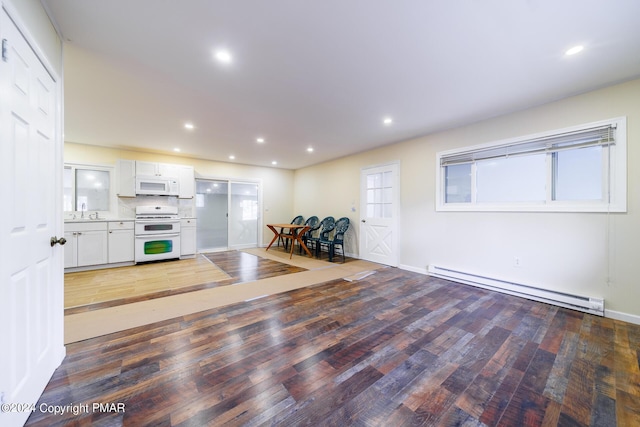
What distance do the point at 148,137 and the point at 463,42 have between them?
16.8 ft

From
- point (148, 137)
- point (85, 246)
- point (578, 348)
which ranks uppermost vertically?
point (148, 137)

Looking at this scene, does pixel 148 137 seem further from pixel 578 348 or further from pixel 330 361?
pixel 578 348

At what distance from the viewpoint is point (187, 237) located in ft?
18.6

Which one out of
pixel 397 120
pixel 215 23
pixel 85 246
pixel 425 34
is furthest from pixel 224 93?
pixel 85 246

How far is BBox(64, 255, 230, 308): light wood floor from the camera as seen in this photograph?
315 centimetres

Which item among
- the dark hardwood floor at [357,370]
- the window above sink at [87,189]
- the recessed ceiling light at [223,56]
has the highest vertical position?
the recessed ceiling light at [223,56]

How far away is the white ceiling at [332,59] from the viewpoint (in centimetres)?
169

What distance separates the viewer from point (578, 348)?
2.05 m

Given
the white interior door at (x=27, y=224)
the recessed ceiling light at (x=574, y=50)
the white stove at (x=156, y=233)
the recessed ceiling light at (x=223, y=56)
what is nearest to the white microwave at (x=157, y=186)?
the white stove at (x=156, y=233)

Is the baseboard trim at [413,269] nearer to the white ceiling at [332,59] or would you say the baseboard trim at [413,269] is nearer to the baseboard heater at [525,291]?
the baseboard heater at [525,291]

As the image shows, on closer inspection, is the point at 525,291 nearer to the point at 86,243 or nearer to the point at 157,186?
the point at 157,186

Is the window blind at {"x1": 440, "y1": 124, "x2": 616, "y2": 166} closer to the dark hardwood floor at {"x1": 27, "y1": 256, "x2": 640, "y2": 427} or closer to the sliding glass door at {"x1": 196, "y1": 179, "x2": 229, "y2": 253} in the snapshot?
the dark hardwood floor at {"x1": 27, "y1": 256, "x2": 640, "y2": 427}

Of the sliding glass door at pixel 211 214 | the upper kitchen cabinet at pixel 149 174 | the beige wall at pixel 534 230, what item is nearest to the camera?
the beige wall at pixel 534 230

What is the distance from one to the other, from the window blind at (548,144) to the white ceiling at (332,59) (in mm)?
477
